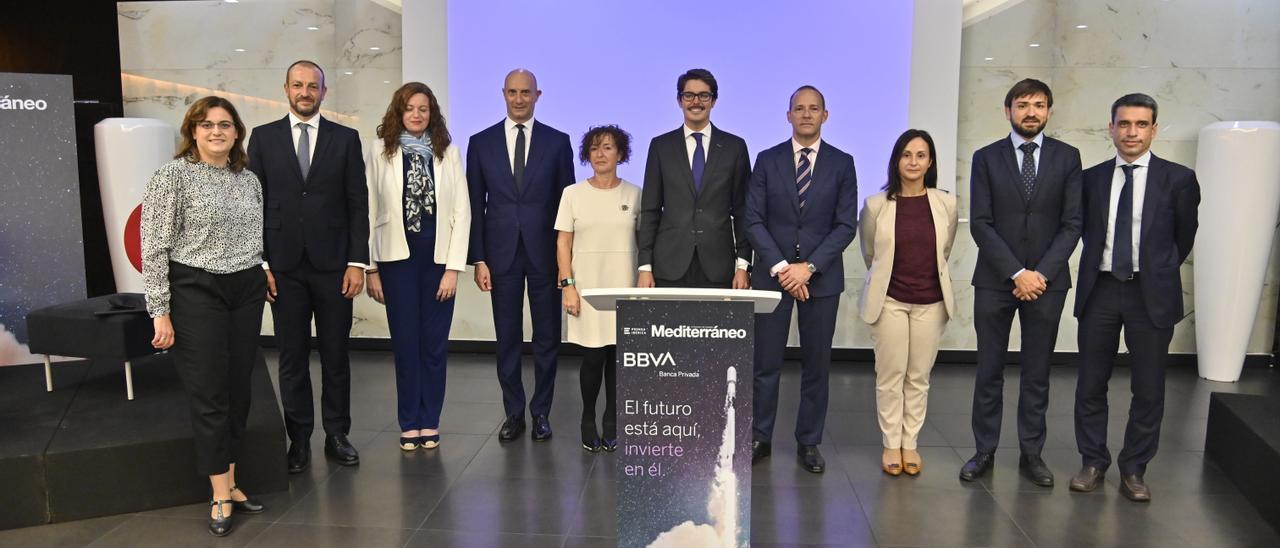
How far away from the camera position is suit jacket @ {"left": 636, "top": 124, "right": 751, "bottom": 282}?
153 inches

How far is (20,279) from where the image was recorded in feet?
17.0

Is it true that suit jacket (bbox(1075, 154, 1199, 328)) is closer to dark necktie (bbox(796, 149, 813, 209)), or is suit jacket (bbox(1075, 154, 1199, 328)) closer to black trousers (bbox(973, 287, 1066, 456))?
black trousers (bbox(973, 287, 1066, 456))

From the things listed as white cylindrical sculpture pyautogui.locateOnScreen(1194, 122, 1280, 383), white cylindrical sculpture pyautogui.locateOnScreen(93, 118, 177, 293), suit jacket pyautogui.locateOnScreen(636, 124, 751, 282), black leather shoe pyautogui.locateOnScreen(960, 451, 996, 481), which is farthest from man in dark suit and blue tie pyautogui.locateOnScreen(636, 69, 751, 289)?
white cylindrical sculpture pyautogui.locateOnScreen(93, 118, 177, 293)

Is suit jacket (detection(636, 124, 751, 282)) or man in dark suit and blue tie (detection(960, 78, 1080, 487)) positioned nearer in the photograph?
man in dark suit and blue tie (detection(960, 78, 1080, 487))

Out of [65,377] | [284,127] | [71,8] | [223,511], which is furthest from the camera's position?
[71,8]

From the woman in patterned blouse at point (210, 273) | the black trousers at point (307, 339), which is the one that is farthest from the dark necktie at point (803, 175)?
the woman in patterned blouse at point (210, 273)

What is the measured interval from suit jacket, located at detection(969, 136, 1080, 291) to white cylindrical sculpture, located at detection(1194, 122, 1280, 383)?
292cm

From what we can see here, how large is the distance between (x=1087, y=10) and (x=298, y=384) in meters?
5.84

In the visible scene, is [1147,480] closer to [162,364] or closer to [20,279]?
[162,364]

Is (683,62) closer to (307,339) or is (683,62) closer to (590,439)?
(590,439)

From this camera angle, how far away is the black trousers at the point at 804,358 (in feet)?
12.8

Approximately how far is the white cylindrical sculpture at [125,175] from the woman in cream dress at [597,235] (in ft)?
12.9

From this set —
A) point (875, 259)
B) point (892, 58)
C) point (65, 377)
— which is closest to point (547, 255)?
point (875, 259)

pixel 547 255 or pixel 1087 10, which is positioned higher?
pixel 1087 10
